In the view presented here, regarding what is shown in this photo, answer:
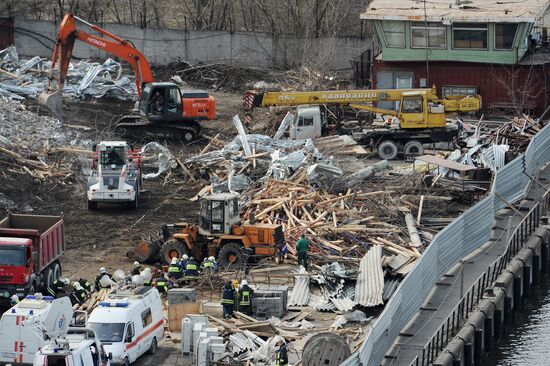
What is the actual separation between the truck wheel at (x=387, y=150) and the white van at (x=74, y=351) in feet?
87.6

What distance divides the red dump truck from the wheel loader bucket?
1961 centimetres

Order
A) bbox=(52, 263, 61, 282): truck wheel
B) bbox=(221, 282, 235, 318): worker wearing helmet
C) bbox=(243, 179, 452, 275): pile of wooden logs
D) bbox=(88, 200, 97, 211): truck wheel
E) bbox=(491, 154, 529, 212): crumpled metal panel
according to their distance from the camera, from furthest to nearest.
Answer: bbox=(491, 154, 529, 212): crumpled metal panel → bbox=(88, 200, 97, 211): truck wheel → bbox=(243, 179, 452, 275): pile of wooden logs → bbox=(52, 263, 61, 282): truck wheel → bbox=(221, 282, 235, 318): worker wearing helmet

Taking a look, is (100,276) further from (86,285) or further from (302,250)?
(302,250)

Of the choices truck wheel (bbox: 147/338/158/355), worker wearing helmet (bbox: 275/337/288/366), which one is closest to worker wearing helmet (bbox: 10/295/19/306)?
truck wheel (bbox: 147/338/158/355)

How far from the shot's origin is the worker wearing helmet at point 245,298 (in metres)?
33.4

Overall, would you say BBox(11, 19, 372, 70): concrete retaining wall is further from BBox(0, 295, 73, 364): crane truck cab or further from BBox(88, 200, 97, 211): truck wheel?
BBox(0, 295, 73, 364): crane truck cab

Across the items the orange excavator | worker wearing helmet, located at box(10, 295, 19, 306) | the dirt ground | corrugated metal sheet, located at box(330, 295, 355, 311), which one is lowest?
corrugated metal sheet, located at box(330, 295, 355, 311)

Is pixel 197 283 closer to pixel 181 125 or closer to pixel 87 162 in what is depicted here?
pixel 87 162

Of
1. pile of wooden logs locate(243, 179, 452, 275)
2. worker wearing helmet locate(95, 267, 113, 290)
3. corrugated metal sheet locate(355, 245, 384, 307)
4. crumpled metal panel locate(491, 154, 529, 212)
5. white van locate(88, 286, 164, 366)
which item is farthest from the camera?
crumpled metal panel locate(491, 154, 529, 212)

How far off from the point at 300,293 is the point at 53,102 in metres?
24.4

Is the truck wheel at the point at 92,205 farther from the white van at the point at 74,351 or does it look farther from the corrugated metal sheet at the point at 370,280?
the white van at the point at 74,351

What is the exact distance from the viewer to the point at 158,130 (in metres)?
55.8

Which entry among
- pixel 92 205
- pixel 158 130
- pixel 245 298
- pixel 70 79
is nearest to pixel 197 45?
pixel 70 79

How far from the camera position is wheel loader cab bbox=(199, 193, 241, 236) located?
38.2 meters
